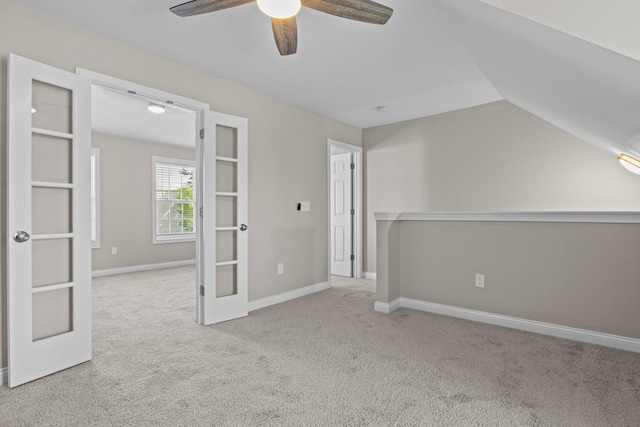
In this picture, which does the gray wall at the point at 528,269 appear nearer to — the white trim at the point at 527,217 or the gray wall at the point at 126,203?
the white trim at the point at 527,217

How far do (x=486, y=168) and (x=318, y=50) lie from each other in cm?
265

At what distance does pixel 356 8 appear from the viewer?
1.83m

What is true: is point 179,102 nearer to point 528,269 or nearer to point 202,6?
point 202,6

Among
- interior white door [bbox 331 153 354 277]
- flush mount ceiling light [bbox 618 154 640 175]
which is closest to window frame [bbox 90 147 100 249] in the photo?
interior white door [bbox 331 153 354 277]

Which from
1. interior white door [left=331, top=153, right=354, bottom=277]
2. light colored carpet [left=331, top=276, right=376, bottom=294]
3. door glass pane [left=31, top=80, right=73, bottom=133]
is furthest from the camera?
interior white door [left=331, top=153, right=354, bottom=277]

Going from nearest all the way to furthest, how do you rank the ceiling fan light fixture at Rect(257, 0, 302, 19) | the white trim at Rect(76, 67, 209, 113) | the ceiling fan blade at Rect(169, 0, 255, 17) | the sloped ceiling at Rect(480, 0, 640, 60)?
the sloped ceiling at Rect(480, 0, 640, 60) < the ceiling fan light fixture at Rect(257, 0, 302, 19) < the ceiling fan blade at Rect(169, 0, 255, 17) < the white trim at Rect(76, 67, 209, 113)

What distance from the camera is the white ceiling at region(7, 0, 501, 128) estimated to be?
90.7 inches

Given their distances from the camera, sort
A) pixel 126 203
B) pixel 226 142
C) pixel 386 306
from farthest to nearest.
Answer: pixel 126 203
pixel 386 306
pixel 226 142

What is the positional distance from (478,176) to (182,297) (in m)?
4.04

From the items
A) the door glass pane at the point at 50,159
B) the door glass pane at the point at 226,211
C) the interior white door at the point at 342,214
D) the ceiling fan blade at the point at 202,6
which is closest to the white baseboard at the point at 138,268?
the interior white door at the point at 342,214

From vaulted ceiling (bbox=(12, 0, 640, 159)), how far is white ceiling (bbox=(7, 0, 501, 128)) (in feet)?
0.04

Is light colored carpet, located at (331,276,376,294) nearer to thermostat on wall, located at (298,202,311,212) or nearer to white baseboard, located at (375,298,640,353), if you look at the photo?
white baseboard, located at (375,298,640,353)

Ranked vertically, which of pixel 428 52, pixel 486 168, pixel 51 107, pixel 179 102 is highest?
pixel 428 52

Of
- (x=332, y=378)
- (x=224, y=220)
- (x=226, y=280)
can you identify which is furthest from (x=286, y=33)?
(x=226, y=280)
